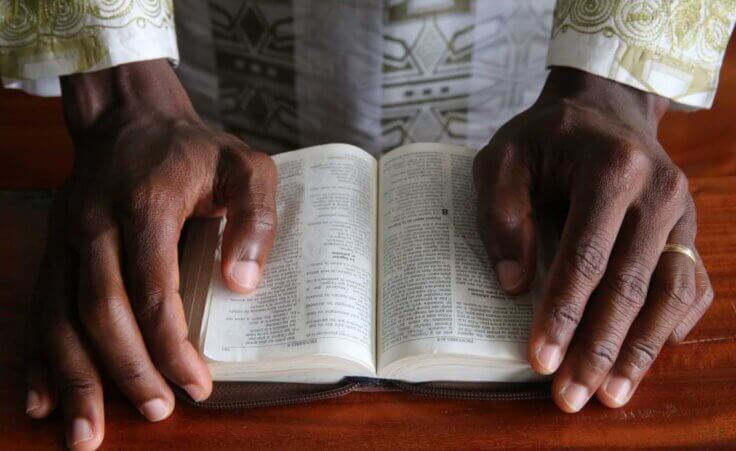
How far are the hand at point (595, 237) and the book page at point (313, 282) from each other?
0.11 m

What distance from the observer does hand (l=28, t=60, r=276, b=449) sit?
1.93 feet

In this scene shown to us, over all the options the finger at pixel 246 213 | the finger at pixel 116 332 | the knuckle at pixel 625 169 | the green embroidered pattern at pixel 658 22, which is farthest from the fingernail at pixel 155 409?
the green embroidered pattern at pixel 658 22

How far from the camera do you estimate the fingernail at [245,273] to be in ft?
2.06

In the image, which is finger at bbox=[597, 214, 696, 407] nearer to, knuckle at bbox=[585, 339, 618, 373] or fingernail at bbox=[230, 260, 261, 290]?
knuckle at bbox=[585, 339, 618, 373]

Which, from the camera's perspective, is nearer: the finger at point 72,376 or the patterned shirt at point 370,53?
the finger at point 72,376

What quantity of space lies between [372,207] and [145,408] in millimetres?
267

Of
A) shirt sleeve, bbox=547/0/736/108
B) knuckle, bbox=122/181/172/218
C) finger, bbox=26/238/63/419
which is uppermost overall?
shirt sleeve, bbox=547/0/736/108

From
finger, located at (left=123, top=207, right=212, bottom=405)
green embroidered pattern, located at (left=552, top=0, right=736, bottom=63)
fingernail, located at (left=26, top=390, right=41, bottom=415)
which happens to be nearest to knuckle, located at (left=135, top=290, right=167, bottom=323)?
finger, located at (left=123, top=207, right=212, bottom=405)

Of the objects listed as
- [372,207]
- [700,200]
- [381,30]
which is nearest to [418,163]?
[372,207]

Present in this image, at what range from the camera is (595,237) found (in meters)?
0.60

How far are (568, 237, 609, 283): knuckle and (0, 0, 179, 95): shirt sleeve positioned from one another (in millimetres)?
430

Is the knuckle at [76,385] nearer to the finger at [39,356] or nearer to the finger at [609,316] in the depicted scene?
the finger at [39,356]

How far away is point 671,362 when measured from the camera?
66cm

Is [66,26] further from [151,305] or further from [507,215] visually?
[507,215]
